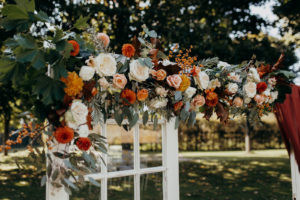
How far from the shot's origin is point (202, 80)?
1.52 meters

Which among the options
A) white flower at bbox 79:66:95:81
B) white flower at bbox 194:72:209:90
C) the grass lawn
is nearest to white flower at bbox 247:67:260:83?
white flower at bbox 194:72:209:90

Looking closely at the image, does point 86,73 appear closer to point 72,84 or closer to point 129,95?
point 72,84

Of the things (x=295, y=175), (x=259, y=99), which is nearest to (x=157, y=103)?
(x=259, y=99)

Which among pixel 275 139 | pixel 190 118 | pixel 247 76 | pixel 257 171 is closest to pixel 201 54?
pixel 247 76

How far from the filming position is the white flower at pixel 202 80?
60.0 inches

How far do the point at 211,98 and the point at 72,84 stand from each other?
82 cm

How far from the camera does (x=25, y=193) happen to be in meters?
4.96

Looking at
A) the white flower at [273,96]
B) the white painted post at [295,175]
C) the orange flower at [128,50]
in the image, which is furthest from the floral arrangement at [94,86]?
the white painted post at [295,175]

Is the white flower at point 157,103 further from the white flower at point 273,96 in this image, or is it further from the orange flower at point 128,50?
the white flower at point 273,96

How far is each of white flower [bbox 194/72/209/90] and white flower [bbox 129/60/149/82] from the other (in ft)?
1.24

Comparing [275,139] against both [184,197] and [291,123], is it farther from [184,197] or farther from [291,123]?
[291,123]

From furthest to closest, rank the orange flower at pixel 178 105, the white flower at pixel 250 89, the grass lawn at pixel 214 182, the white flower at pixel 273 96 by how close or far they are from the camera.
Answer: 1. the grass lawn at pixel 214 182
2. the white flower at pixel 273 96
3. the white flower at pixel 250 89
4. the orange flower at pixel 178 105

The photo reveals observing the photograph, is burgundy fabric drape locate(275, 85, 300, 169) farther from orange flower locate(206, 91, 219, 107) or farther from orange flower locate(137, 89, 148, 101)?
orange flower locate(137, 89, 148, 101)

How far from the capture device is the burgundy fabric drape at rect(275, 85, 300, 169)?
220 cm
